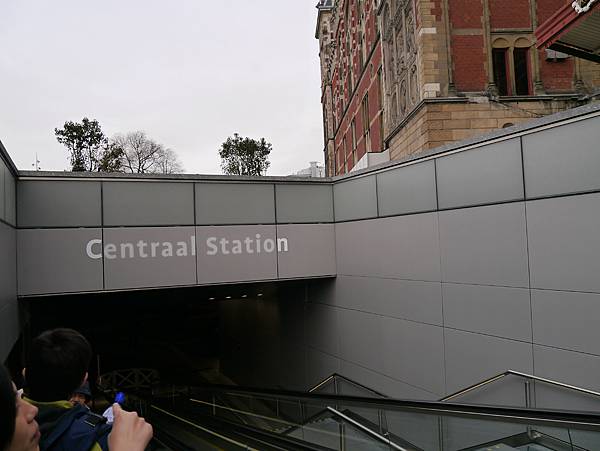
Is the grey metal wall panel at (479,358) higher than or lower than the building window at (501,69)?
lower

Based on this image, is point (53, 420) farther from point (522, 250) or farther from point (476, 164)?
point (476, 164)

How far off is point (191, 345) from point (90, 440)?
86.4 ft

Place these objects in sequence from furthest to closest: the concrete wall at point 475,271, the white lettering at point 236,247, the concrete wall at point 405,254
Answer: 1. the white lettering at point 236,247
2. the concrete wall at point 405,254
3. the concrete wall at point 475,271

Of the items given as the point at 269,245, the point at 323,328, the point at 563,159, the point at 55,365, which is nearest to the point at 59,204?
the point at 269,245

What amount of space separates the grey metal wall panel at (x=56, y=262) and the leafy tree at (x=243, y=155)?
30923mm

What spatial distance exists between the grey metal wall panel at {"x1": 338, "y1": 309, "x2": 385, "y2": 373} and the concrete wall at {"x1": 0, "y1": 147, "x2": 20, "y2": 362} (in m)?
7.87

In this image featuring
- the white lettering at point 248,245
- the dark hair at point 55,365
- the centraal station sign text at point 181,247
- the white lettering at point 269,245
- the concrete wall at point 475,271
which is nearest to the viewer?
the dark hair at point 55,365

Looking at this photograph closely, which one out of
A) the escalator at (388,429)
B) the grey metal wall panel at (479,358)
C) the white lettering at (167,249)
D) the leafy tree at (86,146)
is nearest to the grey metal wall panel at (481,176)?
the grey metal wall panel at (479,358)

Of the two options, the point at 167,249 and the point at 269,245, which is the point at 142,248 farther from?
the point at 269,245

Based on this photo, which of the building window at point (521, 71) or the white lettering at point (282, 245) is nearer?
the white lettering at point (282, 245)

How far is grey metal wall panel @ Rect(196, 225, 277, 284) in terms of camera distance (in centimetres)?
1230

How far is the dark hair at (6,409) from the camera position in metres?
1.32

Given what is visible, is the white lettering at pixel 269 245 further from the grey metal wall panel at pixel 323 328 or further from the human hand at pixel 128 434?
the human hand at pixel 128 434

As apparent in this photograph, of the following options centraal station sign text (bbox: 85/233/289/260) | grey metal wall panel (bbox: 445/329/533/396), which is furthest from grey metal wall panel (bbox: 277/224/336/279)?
grey metal wall panel (bbox: 445/329/533/396)
